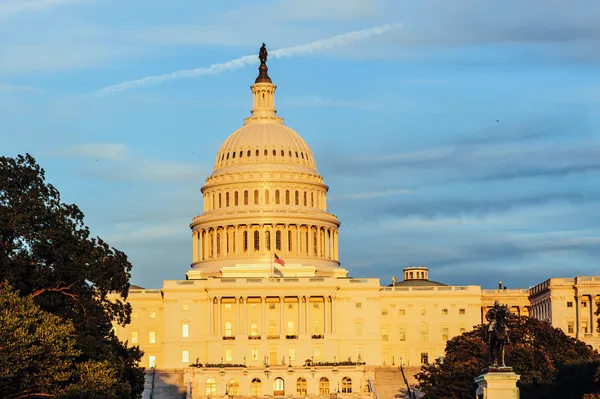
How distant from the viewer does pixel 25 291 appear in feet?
344

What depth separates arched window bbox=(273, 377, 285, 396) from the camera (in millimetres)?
192000

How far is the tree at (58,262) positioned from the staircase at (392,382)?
254ft

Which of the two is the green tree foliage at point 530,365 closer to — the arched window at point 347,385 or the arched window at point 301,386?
the arched window at point 347,385

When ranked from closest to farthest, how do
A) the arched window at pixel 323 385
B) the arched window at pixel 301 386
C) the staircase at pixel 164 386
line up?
the staircase at pixel 164 386
the arched window at pixel 323 385
the arched window at pixel 301 386

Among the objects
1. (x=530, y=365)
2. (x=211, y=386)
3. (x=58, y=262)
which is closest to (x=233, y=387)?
(x=211, y=386)

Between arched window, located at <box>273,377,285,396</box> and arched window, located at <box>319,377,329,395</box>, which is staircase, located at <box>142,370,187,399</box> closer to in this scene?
arched window, located at <box>273,377,285,396</box>

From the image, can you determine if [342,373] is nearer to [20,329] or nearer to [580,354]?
[580,354]

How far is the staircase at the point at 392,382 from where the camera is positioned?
7308 inches

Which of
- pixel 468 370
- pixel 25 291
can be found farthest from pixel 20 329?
pixel 468 370

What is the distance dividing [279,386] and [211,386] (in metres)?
8.63

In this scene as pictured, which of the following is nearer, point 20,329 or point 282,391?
point 20,329

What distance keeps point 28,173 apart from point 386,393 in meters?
85.5

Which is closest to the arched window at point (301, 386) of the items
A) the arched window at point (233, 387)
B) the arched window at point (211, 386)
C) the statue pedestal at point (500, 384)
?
the arched window at point (233, 387)

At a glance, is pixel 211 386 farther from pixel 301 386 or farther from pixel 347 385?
pixel 347 385
